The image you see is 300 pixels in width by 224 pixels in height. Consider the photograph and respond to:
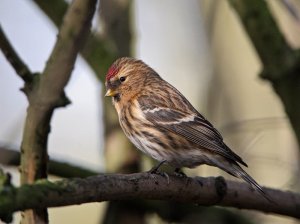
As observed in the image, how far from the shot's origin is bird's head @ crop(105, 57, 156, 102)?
5.36 meters

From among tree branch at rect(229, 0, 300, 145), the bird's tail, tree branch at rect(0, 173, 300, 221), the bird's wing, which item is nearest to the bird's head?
the bird's wing

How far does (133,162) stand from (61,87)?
7.60 feet

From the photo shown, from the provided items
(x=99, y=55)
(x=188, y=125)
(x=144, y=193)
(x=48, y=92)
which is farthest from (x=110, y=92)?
(x=144, y=193)

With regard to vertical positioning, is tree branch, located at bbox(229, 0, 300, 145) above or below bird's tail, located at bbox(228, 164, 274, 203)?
above

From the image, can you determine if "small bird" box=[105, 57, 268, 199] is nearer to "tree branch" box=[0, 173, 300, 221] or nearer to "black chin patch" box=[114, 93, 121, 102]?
"black chin patch" box=[114, 93, 121, 102]

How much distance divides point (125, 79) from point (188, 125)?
72 cm

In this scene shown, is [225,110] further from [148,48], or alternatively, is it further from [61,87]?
[61,87]

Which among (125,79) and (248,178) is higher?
(125,79)

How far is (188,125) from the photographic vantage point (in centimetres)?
510

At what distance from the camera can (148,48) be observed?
827 centimetres

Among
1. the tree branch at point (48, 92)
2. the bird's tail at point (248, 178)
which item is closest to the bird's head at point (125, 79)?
the bird's tail at point (248, 178)

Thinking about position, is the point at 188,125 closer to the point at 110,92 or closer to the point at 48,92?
the point at 110,92

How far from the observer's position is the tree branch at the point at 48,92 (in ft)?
12.0

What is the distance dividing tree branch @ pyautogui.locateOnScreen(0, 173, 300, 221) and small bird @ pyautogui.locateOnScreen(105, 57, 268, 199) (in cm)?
17
